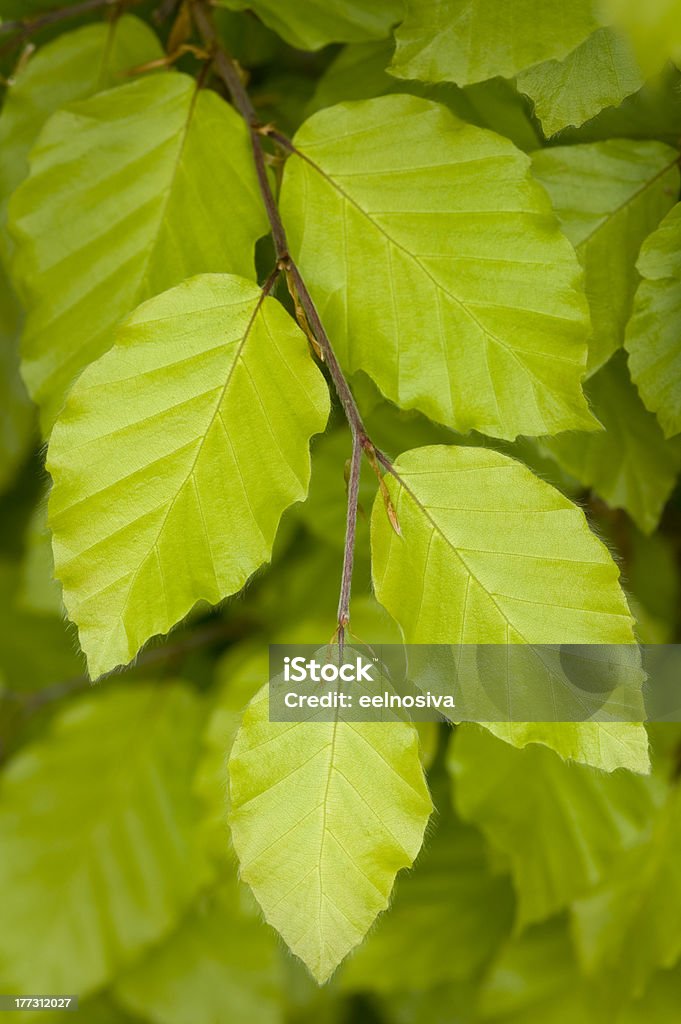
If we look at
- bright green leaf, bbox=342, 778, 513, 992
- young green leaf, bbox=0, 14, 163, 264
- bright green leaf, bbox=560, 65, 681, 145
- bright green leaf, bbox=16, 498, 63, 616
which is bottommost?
bright green leaf, bbox=342, 778, 513, 992

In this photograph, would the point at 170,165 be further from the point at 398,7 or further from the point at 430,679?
the point at 430,679

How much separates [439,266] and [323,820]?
11.0 inches

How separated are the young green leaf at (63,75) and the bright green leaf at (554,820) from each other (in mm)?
540

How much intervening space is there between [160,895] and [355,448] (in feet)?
1.98

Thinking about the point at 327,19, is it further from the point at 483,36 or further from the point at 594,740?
the point at 594,740

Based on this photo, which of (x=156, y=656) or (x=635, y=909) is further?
(x=156, y=656)

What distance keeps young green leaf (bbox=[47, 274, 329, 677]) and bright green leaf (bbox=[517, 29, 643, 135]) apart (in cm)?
17

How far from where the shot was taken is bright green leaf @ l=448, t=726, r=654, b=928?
0.64 metres

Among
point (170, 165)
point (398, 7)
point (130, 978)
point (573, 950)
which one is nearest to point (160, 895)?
point (130, 978)

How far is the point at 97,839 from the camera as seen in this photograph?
0.87 metres

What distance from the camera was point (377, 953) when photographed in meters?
0.83

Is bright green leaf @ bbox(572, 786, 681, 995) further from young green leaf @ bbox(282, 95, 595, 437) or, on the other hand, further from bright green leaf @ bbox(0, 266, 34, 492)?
bright green leaf @ bbox(0, 266, 34, 492)

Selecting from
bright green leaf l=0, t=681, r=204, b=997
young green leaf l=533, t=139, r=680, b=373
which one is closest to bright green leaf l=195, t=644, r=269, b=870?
bright green leaf l=0, t=681, r=204, b=997

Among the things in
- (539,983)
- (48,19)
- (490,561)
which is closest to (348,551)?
(490,561)
